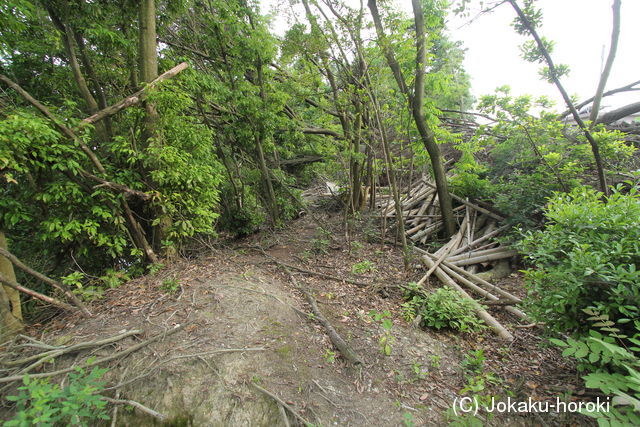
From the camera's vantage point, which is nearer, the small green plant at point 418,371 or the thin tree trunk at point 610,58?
the small green plant at point 418,371

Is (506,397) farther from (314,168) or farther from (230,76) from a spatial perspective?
(314,168)

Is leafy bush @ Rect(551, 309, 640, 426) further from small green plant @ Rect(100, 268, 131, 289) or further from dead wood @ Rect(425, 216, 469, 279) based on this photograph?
small green plant @ Rect(100, 268, 131, 289)

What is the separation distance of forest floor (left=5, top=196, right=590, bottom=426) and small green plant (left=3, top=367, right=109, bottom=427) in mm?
282

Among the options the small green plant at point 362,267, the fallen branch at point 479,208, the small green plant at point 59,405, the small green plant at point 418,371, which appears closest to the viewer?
the small green plant at point 59,405

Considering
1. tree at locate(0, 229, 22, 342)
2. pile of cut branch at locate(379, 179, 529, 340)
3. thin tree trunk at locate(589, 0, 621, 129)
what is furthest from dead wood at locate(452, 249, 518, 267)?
tree at locate(0, 229, 22, 342)

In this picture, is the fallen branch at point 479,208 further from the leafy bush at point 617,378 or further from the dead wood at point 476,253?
the leafy bush at point 617,378

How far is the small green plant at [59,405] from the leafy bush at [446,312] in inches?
142

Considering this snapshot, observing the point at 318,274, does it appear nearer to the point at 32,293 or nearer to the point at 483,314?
the point at 483,314

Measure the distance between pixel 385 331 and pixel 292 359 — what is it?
1.39 m

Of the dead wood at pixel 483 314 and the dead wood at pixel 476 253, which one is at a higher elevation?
the dead wood at pixel 476 253

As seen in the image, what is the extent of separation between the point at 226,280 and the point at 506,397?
392 cm

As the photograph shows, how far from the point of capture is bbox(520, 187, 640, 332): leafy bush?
2043 mm

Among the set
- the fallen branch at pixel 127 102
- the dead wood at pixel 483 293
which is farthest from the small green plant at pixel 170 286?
the dead wood at pixel 483 293

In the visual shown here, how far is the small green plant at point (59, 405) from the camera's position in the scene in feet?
5.65
